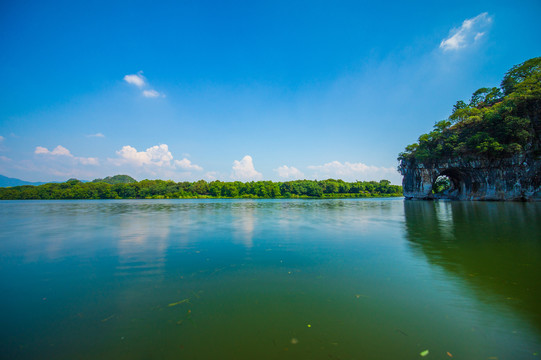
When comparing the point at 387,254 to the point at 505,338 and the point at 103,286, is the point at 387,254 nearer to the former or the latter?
the point at 505,338

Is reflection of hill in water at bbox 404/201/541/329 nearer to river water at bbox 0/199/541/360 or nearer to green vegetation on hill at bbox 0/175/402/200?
river water at bbox 0/199/541/360

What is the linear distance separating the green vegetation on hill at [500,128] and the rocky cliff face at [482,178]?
1.67 m

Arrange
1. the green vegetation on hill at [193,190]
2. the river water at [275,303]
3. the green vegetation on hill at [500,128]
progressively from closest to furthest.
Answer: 1. the river water at [275,303]
2. the green vegetation on hill at [500,128]
3. the green vegetation on hill at [193,190]

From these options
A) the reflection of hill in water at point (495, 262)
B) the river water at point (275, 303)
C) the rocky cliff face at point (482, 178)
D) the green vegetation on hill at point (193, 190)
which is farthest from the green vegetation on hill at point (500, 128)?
the green vegetation on hill at point (193, 190)

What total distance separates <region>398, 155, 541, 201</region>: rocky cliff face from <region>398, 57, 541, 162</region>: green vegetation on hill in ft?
5.47

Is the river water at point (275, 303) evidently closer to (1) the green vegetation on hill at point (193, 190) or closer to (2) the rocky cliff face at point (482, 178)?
(2) the rocky cliff face at point (482, 178)

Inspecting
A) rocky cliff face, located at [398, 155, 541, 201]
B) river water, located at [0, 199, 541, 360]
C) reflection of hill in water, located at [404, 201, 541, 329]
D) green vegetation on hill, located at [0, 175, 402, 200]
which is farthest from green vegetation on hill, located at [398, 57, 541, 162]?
green vegetation on hill, located at [0, 175, 402, 200]

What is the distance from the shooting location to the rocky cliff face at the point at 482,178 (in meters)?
38.7

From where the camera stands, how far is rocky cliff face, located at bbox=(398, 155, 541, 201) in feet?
127

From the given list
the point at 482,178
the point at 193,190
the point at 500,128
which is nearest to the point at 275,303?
the point at 500,128

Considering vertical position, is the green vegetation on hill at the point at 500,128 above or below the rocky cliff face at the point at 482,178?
above

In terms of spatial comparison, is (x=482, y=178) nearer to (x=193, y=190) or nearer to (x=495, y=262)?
(x=495, y=262)

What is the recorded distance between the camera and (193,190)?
12119cm

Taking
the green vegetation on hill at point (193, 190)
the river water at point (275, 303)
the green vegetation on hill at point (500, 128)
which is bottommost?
the river water at point (275, 303)
